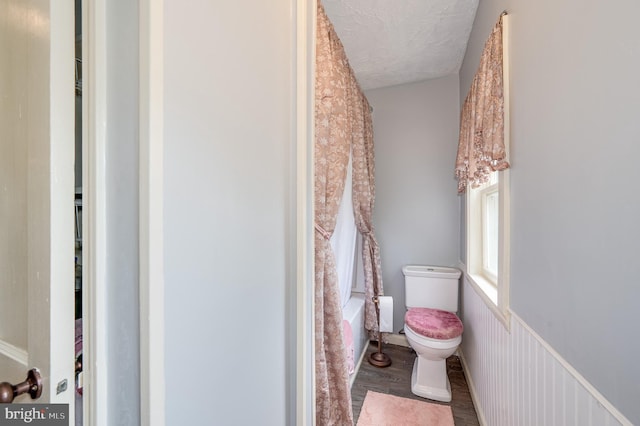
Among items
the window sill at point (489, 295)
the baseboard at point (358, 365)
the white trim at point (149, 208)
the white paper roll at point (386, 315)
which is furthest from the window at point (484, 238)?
the white trim at point (149, 208)

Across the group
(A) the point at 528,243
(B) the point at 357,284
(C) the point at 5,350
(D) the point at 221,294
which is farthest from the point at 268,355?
(B) the point at 357,284

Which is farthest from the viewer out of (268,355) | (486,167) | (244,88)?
(486,167)

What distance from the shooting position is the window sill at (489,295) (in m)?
1.18

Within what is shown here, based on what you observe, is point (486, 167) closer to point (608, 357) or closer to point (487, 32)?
point (487, 32)

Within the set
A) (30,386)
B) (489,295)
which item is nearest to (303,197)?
(30,386)

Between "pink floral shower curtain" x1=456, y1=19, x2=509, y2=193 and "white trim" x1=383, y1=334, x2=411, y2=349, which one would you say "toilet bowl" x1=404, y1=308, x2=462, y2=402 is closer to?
"white trim" x1=383, y1=334, x2=411, y2=349

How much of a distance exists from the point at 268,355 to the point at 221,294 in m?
0.36

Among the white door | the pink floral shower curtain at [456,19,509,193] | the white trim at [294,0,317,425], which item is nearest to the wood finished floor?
the white trim at [294,0,317,425]

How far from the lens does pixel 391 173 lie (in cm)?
271

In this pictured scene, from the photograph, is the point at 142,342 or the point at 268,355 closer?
the point at 142,342

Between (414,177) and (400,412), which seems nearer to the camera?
(400,412)

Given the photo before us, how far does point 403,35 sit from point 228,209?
2.01m

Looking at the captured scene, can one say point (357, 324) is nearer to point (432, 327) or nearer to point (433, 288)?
point (432, 327)

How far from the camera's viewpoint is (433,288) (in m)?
2.30
